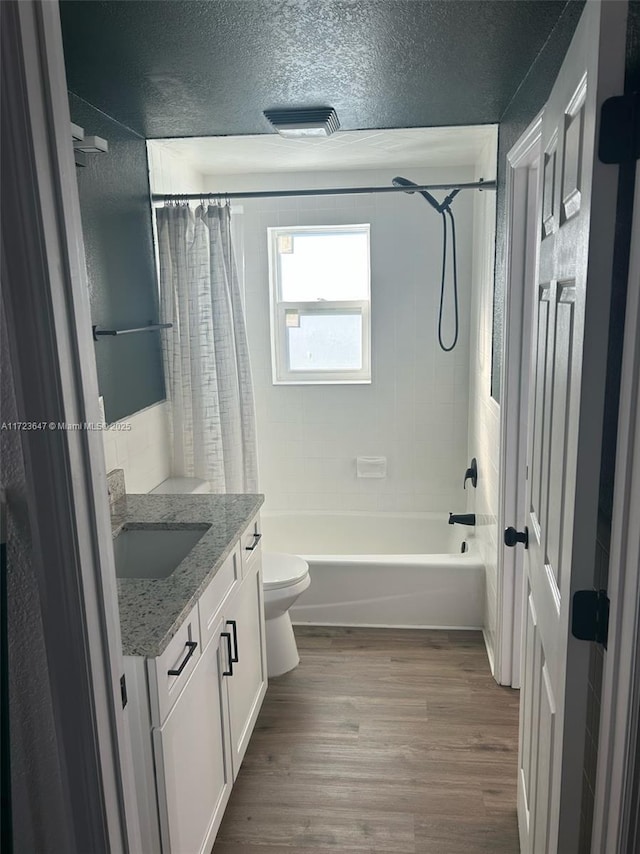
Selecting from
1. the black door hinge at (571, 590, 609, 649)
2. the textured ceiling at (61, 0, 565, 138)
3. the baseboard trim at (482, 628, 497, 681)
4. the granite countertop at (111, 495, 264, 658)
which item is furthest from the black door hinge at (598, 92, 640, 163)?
the baseboard trim at (482, 628, 497, 681)

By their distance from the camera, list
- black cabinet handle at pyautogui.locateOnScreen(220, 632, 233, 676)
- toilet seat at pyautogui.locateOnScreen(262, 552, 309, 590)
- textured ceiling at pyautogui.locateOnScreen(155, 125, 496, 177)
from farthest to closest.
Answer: textured ceiling at pyautogui.locateOnScreen(155, 125, 496, 177) → toilet seat at pyautogui.locateOnScreen(262, 552, 309, 590) → black cabinet handle at pyautogui.locateOnScreen(220, 632, 233, 676)

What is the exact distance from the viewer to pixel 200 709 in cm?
189

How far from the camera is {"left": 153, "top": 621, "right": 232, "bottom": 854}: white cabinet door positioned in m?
1.61

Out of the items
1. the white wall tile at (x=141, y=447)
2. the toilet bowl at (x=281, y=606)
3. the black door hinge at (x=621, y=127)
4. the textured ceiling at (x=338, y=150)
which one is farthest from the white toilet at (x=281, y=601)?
the black door hinge at (x=621, y=127)

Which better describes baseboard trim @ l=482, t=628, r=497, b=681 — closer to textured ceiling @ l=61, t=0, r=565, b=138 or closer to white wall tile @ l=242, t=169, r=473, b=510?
white wall tile @ l=242, t=169, r=473, b=510

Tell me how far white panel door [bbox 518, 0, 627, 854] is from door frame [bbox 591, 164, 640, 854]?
1.5 inches

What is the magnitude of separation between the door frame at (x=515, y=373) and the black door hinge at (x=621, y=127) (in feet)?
4.89

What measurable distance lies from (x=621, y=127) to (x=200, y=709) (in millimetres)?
1713

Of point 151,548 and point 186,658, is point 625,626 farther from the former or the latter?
point 151,548

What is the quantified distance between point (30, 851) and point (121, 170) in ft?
8.37

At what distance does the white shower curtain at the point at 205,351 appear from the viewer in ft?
11.0

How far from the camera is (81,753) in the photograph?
1162 mm

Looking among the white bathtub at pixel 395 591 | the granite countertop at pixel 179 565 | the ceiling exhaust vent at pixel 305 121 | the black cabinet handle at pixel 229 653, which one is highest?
the ceiling exhaust vent at pixel 305 121

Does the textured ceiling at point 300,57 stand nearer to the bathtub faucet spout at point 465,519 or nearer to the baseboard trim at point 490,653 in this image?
the bathtub faucet spout at point 465,519
